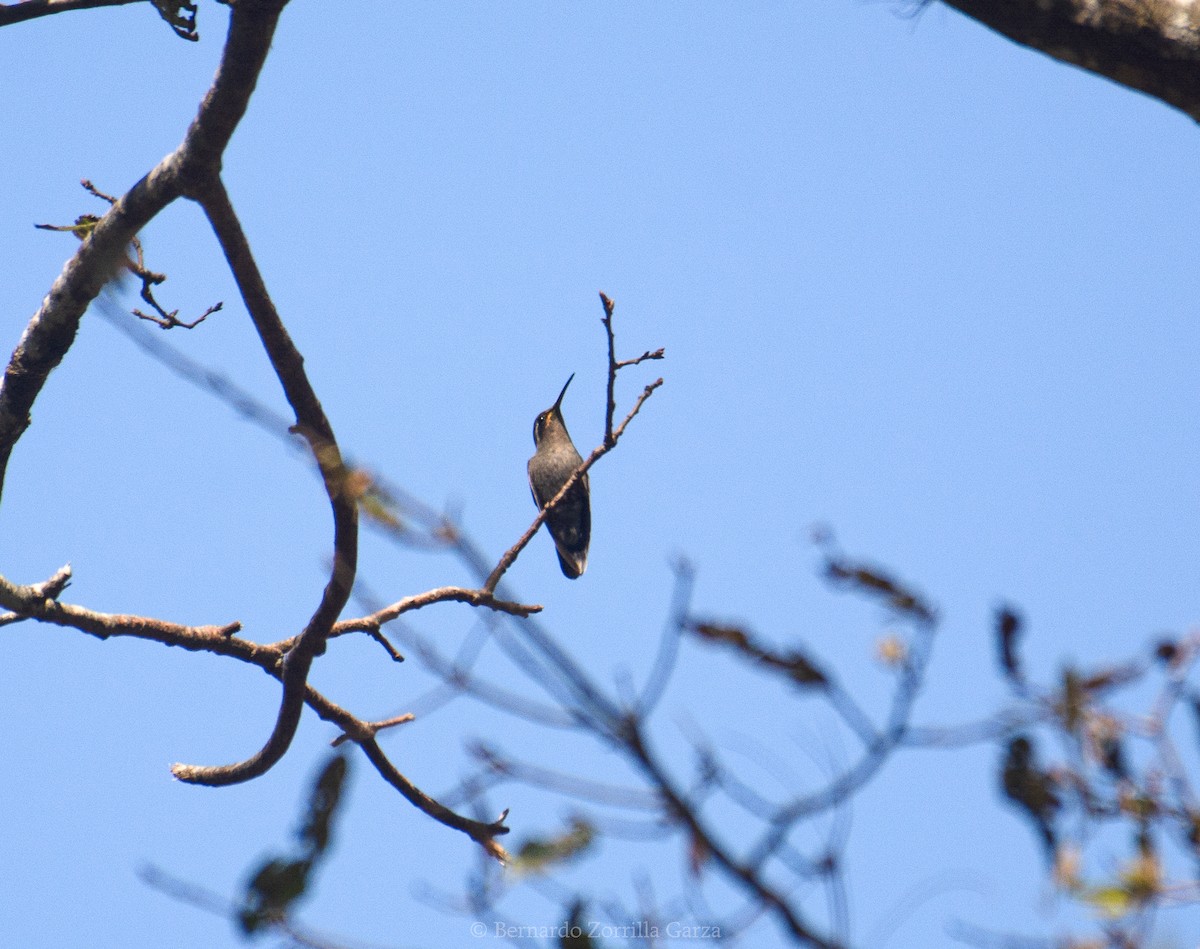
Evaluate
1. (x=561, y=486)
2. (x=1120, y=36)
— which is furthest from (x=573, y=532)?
(x=1120, y=36)

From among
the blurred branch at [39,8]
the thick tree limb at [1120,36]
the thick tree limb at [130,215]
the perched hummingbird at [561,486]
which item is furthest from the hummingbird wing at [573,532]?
the thick tree limb at [1120,36]

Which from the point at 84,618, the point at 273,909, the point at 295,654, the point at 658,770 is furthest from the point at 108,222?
the point at 658,770

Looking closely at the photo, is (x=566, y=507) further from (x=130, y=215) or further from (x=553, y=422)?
(x=130, y=215)

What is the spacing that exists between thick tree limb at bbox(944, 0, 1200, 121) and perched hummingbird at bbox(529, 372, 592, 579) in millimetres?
5498

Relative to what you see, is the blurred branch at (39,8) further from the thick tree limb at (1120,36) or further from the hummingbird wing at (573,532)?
the hummingbird wing at (573,532)

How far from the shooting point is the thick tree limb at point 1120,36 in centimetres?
249

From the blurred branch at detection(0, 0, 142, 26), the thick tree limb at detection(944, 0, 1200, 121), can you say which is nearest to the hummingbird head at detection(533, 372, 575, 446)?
the blurred branch at detection(0, 0, 142, 26)

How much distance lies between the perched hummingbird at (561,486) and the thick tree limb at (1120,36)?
5498 mm

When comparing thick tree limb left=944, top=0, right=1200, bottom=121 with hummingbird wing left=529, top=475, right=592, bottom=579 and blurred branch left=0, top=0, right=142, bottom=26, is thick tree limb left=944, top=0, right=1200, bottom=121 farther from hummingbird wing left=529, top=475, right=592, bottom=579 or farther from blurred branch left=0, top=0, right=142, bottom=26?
hummingbird wing left=529, top=475, right=592, bottom=579

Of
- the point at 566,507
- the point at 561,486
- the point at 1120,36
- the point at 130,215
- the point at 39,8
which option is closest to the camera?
the point at 1120,36

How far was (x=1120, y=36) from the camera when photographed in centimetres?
254

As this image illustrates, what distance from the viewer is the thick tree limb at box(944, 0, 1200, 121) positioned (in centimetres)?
249

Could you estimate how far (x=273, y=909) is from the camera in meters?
1.89

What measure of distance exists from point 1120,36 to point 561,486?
21.4ft
